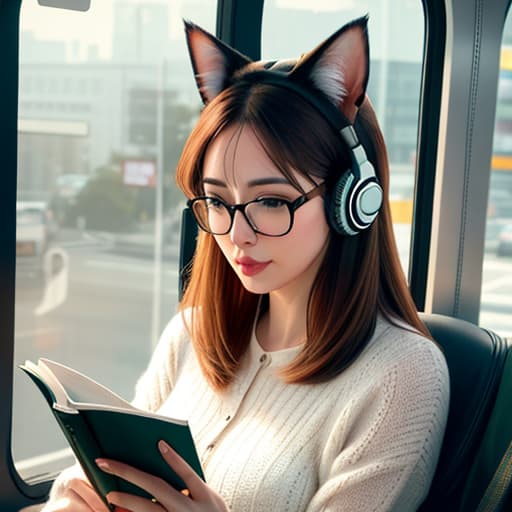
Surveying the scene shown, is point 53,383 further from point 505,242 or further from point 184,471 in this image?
point 505,242

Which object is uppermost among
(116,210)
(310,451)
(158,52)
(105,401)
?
(158,52)

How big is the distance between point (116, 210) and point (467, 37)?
1.19 m

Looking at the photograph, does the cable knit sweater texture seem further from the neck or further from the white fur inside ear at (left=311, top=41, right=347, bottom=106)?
the white fur inside ear at (left=311, top=41, right=347, bottom=106)

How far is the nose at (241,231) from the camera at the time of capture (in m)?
1.23

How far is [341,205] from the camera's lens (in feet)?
4.00

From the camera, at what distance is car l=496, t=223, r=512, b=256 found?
97.3 inches

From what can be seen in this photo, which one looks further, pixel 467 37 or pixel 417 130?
pixel 417 130

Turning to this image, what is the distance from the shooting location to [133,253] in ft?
8.81

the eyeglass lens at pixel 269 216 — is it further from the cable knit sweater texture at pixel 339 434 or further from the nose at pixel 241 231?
the cable knit sweater texture at pixel 339 434

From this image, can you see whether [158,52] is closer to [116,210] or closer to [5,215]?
[116,210]

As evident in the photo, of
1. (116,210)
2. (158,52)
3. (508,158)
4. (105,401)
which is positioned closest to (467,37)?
(508,158)

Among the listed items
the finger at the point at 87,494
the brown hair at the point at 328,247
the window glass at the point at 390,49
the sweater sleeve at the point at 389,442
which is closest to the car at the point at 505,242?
the window glass at the point at 390,49

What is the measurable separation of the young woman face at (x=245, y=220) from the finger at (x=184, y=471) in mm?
319

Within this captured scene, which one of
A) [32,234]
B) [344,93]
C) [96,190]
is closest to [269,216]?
[344,93]
